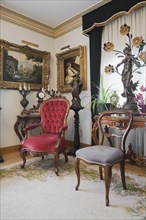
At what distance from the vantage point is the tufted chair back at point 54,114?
2846 mm

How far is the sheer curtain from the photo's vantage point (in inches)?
103

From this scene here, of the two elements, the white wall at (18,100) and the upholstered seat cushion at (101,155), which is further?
the white wall at (18,100)

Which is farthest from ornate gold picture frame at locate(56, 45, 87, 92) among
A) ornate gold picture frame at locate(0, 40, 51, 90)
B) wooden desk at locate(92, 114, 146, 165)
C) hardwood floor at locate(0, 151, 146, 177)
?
hardwood floor at locate(0, 151, 146, 177)

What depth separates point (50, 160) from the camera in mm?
2918

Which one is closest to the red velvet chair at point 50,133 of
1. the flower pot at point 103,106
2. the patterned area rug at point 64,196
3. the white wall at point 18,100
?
the patterned area rug at point 64,196

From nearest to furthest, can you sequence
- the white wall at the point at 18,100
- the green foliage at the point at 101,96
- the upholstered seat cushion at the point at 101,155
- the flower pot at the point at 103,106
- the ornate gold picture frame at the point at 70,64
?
the upholstered seat cushion at the point at 101,155
the flower pot at the point at 103,106
the green foliage at the point at 101,96
the white wall at the point at 18,100
the ornate gold picture frame at the point at 70,64

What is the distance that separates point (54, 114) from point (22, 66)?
55.0 inches

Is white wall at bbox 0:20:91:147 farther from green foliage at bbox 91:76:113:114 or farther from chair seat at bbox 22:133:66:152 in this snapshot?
chair seat at bbox 22:133:66:152

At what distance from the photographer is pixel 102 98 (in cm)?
299

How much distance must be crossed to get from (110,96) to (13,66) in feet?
6.65

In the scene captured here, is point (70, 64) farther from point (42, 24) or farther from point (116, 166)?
point (116, 166)

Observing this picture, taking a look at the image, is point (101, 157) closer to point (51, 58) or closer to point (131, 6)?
point (131, 6)

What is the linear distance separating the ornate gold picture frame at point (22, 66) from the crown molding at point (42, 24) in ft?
1.56

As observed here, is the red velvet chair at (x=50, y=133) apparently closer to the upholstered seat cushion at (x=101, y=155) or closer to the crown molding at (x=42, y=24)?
the upholstered seat cushion at (x=101, y=155)
